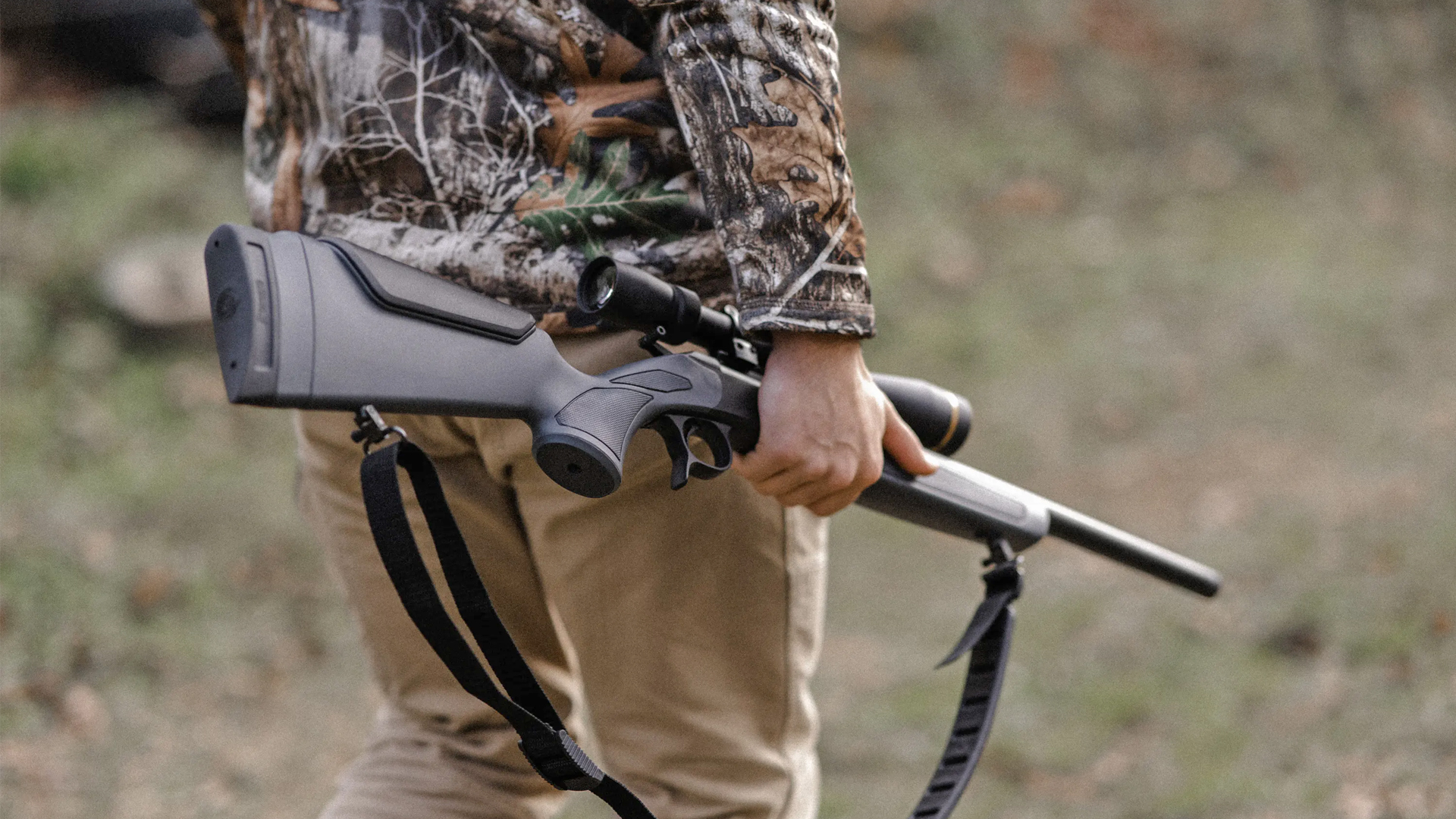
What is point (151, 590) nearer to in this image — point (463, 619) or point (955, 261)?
point (463, 619)

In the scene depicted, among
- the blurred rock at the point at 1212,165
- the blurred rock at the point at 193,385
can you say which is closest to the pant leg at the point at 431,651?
the blurred rock at the point at 193,385

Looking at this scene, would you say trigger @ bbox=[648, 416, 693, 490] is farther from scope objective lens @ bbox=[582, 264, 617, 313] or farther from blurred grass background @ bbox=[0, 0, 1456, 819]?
blurred grass background @ bbox=[0, 0, 1456, 819]

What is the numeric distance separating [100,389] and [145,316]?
0.41m

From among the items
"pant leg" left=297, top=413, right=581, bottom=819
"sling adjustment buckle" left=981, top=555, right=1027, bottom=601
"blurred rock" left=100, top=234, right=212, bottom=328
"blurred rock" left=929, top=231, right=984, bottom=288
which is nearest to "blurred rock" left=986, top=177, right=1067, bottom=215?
"blurred rock" left=929, top=231, right=984, bottom=288

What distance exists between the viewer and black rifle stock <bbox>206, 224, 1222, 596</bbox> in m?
1.27

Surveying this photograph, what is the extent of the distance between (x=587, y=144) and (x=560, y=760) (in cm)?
74

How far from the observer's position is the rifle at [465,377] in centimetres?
128

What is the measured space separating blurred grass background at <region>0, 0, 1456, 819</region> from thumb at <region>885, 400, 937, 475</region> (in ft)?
5.28

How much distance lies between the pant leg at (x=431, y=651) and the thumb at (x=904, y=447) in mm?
537

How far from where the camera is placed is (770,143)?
149cm

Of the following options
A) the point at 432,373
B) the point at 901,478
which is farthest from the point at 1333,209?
the point at 432,373

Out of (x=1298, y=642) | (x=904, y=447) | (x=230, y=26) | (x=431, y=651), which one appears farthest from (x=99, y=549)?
(x=1298, y=642)

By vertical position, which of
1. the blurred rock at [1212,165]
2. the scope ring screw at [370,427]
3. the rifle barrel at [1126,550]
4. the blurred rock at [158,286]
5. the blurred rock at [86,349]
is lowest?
the blurred rock at [86,349]

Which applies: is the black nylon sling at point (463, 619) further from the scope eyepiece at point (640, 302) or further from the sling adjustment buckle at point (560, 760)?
the scope eyepiece at point (640, 302)
